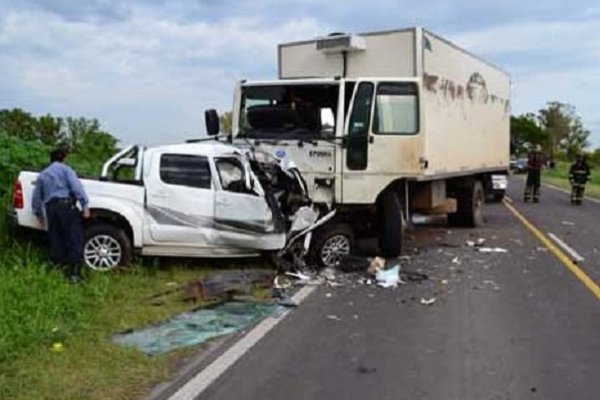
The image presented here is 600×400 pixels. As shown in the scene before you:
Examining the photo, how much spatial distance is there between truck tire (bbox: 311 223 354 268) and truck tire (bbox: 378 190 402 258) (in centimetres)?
86

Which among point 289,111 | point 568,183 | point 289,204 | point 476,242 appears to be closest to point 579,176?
point 476,242

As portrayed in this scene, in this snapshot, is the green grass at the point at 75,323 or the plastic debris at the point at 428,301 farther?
Result: the plastic debris at the point at 428,301

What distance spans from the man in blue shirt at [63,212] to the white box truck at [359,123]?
344 cm

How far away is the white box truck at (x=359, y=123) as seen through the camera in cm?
1343

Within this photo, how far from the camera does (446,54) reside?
16.5 metres

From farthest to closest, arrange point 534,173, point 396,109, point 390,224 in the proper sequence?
point 534,173
point 390,224
point 396,109

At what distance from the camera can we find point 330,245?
43.7 ft

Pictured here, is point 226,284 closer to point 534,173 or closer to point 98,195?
point 98,195

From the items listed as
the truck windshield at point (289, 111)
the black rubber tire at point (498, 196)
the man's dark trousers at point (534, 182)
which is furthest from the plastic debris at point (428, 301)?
the man's dark trousers at point (534, 182)

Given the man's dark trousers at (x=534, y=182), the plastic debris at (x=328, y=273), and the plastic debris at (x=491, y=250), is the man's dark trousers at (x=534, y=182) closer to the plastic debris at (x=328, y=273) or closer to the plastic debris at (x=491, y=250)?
the plastic debris at (x=491, y=250)

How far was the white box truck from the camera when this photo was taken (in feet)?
44.1

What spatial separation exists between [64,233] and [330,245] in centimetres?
405

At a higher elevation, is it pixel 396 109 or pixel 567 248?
pixel 396 109

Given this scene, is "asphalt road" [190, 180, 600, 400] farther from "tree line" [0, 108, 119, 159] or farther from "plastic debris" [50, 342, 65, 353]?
"tree line" [0, 108, 119, 159]
